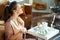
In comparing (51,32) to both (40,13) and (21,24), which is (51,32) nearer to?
(21,24)

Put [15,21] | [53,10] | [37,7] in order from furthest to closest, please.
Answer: [37,7]
[53,10]
[15,21]

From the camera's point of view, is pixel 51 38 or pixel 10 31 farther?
pixel 51 38

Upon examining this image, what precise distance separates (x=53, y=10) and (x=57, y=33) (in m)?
1.40

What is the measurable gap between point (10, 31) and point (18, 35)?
140 mm

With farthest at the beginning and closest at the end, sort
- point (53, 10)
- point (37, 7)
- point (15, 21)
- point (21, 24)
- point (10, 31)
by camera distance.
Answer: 1. point (37, 7)
2. point (53, 10)
3. point (21, 24)
4. point (15, 21)
5. point (10, 31)

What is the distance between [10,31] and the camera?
2.00 m

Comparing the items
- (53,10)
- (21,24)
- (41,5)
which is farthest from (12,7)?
(41,5)

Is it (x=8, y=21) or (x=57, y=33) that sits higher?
(x=8, y=21)

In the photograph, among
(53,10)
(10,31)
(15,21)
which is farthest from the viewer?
(53,10)

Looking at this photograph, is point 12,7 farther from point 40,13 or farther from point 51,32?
point 40,13

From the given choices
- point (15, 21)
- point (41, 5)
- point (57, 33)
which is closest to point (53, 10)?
point (41, 5)

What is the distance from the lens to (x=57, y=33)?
2.36 metres

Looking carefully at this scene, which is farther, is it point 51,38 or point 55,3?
point 55,3

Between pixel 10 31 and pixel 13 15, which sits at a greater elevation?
pixel 13 15
